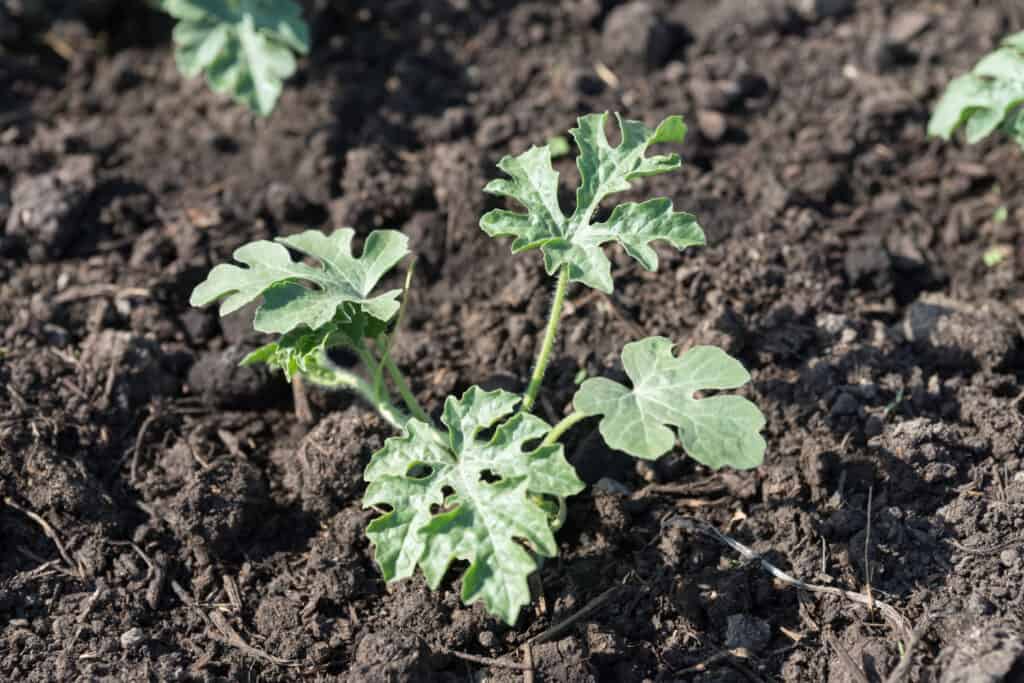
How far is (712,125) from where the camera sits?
452 centimetres

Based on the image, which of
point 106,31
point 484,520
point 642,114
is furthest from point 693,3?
point 484,520

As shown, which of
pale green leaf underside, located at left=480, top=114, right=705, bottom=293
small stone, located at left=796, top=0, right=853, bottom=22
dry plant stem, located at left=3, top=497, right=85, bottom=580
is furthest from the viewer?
small stone, located at left=796, top=0, right=853, bottom=22

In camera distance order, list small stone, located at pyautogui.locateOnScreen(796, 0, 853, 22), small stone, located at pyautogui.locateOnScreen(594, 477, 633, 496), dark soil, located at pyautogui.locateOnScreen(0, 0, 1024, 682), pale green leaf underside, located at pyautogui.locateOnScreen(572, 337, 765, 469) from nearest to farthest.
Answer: pale green leaf underside, located at pyautogui.locateOnScreen(572, 337, 765, 469)
dark soil, located at pyautogui.locateOnScreen(0, 0, 1024, 682)
small stone, located at pyautogui.locateOnScreen(594, 477, 633, 496)
small stone, located at pyautogui.locateOnScreen(796, 0, 853, 22)

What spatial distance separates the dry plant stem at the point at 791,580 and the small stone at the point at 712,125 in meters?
1.92

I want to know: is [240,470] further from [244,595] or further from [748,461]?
[748,461]

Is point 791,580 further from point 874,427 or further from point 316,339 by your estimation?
point 316,339

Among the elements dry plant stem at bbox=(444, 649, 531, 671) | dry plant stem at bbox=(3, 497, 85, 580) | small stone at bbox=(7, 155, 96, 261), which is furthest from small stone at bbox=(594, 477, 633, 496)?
small stone at bbox=(7, 155, 96, 261)

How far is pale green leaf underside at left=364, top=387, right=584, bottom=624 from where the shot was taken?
2660mm

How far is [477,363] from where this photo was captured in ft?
12.6

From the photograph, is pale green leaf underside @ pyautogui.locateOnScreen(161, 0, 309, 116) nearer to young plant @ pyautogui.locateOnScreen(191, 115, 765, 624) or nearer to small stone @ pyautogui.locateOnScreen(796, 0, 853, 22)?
young plant @ pyautogui.locateOnScreen(191, 115, 765, 624)

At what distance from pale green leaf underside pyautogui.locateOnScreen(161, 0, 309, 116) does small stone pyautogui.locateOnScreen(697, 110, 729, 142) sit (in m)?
1.80

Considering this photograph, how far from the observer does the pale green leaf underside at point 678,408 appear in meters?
2.81

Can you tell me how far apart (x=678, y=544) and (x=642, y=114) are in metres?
2.17

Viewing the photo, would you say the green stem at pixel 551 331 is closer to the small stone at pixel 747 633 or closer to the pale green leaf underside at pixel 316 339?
the pale green leaf underside at pixel 316 339
